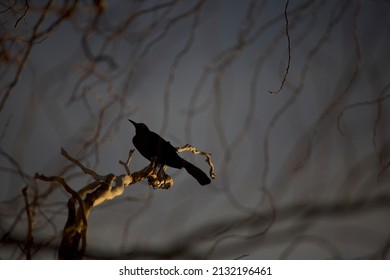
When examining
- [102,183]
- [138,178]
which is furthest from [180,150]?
[102,183]

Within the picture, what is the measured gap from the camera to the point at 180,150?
1.77 metres

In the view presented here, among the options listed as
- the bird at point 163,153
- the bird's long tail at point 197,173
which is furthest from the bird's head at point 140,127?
the bird's long tail at point 197,173

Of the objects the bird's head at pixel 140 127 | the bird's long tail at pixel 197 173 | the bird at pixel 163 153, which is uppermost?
the bird's head at pixel 140 127

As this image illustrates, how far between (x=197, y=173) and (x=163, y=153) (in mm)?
186

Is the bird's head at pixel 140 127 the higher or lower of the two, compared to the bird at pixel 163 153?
higher

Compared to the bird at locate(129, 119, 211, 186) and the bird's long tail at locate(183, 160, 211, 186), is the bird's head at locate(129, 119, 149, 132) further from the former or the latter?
the bird's long tail at locate(183, 160, 211, 186)

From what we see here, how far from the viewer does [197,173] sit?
1.77 m

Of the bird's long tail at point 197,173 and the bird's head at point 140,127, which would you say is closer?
the bird's long tail at point 197,173

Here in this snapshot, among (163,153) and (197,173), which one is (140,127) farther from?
(197,173)

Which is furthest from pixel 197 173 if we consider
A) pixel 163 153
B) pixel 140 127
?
pixel 140 127

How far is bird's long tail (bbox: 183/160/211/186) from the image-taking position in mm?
1766

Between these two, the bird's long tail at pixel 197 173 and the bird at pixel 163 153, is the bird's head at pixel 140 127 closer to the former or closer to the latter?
the bird at pixel 163 153

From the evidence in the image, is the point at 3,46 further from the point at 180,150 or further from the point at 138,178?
the point at 180,150

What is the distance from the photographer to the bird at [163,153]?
1.75 m
